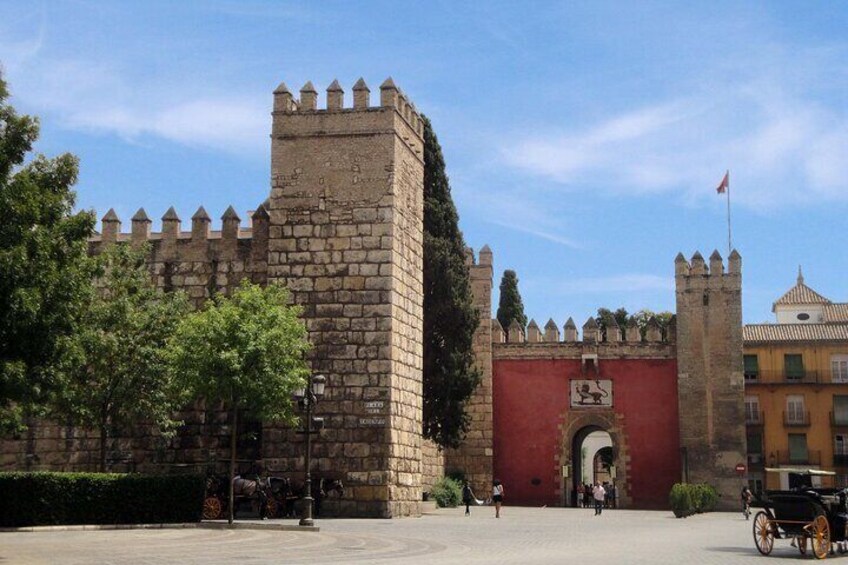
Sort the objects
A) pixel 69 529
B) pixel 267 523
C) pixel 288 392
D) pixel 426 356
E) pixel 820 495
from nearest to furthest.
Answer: pixel 820 495, pixel 69 529, pixel 267 523, pixel 288 392, pixel 426 356

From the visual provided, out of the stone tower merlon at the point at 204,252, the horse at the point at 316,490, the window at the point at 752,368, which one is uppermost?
the stone tower merlon at the point at 204,252

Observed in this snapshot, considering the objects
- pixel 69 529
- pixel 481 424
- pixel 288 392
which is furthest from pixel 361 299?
pixel 481 424

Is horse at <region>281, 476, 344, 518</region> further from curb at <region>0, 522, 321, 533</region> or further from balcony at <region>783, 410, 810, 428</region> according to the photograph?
balcony at <region>783, 410, 810, 428</region>

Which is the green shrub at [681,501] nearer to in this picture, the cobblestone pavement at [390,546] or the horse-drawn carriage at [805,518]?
the cobblestone pavement at [390,546]

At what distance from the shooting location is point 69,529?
1719 cm

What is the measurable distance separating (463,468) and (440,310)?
26.0 ft

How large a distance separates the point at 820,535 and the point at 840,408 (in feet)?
108

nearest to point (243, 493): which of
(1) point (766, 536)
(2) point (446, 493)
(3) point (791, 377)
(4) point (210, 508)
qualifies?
(4) point (210, 508)

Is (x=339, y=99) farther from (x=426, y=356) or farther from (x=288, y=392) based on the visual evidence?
(x=426, y=356)

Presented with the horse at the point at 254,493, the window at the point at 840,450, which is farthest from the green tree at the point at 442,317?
the window at the point at 840,450

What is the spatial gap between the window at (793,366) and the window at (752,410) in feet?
5.57

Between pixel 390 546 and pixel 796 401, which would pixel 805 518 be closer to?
pixel 390 546

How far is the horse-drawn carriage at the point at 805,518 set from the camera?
552 inches

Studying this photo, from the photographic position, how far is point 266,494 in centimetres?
2088
